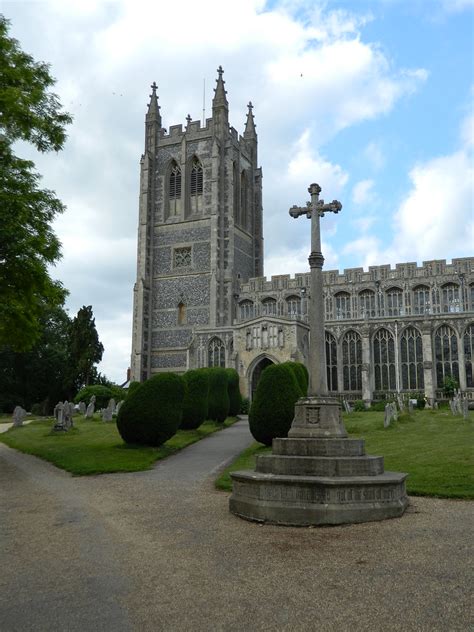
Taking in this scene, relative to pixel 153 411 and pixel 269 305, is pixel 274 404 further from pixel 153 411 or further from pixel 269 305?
pixel 269 305

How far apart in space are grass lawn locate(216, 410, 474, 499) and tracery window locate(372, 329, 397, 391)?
15799 mm

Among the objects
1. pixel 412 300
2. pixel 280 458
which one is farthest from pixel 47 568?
pixel 412 300

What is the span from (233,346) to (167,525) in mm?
32624

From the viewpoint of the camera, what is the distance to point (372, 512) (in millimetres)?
7531

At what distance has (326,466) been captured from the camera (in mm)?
8156

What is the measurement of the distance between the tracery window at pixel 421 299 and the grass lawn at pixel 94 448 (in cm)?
2404

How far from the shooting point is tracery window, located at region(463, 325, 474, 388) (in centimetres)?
3694

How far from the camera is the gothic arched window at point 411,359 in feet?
125

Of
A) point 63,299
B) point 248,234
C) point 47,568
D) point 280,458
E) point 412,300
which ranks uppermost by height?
point 248,234

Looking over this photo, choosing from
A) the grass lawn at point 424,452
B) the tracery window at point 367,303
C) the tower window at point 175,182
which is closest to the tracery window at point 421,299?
the tracery window at point 367,303

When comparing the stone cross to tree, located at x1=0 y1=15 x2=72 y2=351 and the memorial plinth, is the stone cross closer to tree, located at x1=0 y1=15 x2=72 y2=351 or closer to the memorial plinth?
the memorial plinth

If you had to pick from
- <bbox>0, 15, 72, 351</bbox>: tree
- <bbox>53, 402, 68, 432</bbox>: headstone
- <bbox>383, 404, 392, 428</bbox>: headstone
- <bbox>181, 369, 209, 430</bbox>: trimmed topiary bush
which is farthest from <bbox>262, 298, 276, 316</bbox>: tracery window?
<bbox>0, 15, 72, 351</bbox>: tree

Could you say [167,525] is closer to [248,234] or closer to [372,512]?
[372,512]

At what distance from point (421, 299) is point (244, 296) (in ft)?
47.4
